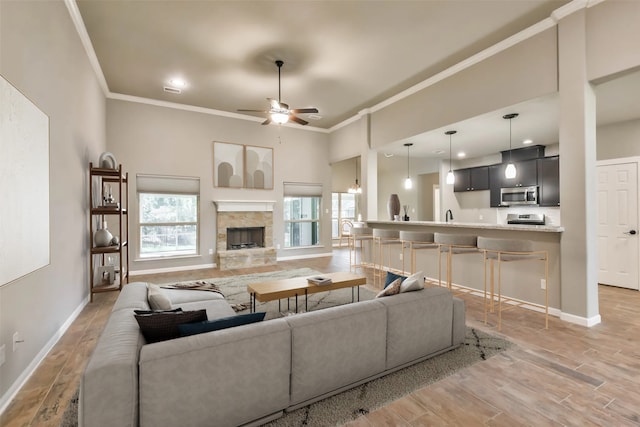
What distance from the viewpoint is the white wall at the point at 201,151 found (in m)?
5.78

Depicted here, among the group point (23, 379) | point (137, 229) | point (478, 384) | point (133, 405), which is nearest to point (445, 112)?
point (478, 384)

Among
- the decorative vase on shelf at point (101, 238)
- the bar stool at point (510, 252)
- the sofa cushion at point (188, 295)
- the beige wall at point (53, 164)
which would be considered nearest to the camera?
the beige wall at point (53, 164)

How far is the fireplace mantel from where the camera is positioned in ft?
21.4

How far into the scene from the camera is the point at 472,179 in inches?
305

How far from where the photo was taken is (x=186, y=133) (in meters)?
6.31

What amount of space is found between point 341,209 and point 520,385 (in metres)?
9.30

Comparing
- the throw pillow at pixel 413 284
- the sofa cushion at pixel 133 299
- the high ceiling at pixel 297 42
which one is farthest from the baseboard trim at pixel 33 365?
the high ceiling at pixel 297 42

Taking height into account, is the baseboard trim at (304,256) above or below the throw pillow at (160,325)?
below

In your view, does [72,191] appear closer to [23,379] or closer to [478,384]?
[23,379]

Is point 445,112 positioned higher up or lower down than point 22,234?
higher up

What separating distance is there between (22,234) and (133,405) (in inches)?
67.6

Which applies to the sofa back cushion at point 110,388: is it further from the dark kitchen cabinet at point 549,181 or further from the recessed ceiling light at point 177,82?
the dark kitchen cabinet at point 549,181

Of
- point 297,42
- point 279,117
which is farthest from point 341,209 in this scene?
point 297,42

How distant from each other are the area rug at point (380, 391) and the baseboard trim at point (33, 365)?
390mm
